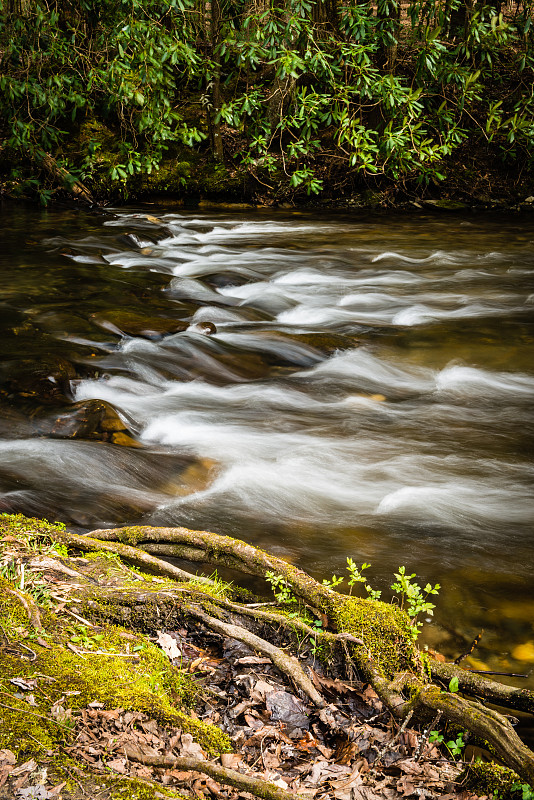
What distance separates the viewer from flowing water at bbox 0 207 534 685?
3.62 m

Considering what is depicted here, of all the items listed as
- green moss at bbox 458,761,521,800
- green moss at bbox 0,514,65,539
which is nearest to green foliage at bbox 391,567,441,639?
green moss at bbox 458,761,521,800

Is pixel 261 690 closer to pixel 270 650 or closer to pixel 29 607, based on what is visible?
pixel 270 650

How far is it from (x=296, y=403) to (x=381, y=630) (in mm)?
3252

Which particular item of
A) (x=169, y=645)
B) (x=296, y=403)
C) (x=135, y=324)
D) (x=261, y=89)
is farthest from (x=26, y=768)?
(x=261, y=89)

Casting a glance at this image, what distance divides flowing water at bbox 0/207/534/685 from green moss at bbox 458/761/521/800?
3.00 feet

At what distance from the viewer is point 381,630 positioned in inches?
90.0

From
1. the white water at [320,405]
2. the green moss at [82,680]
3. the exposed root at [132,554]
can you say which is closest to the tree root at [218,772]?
the green moss at [82,680]

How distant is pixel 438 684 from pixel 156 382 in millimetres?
4083

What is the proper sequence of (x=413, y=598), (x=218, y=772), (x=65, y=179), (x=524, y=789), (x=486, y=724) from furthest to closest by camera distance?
(x=65, y=179) < (x=413, y=598) < (x=486, y=724) < (x=524, y=789) < (x=218, y=772)

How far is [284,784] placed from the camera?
1.77 meters

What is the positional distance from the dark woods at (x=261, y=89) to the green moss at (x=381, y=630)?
8.92 meters

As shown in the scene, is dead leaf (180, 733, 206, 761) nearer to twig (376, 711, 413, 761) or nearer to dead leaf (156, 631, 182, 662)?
dead leaf (156, 631, 182, 662)

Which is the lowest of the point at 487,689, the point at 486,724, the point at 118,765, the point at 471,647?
the point at 471,647

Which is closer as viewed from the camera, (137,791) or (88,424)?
(137,791)
